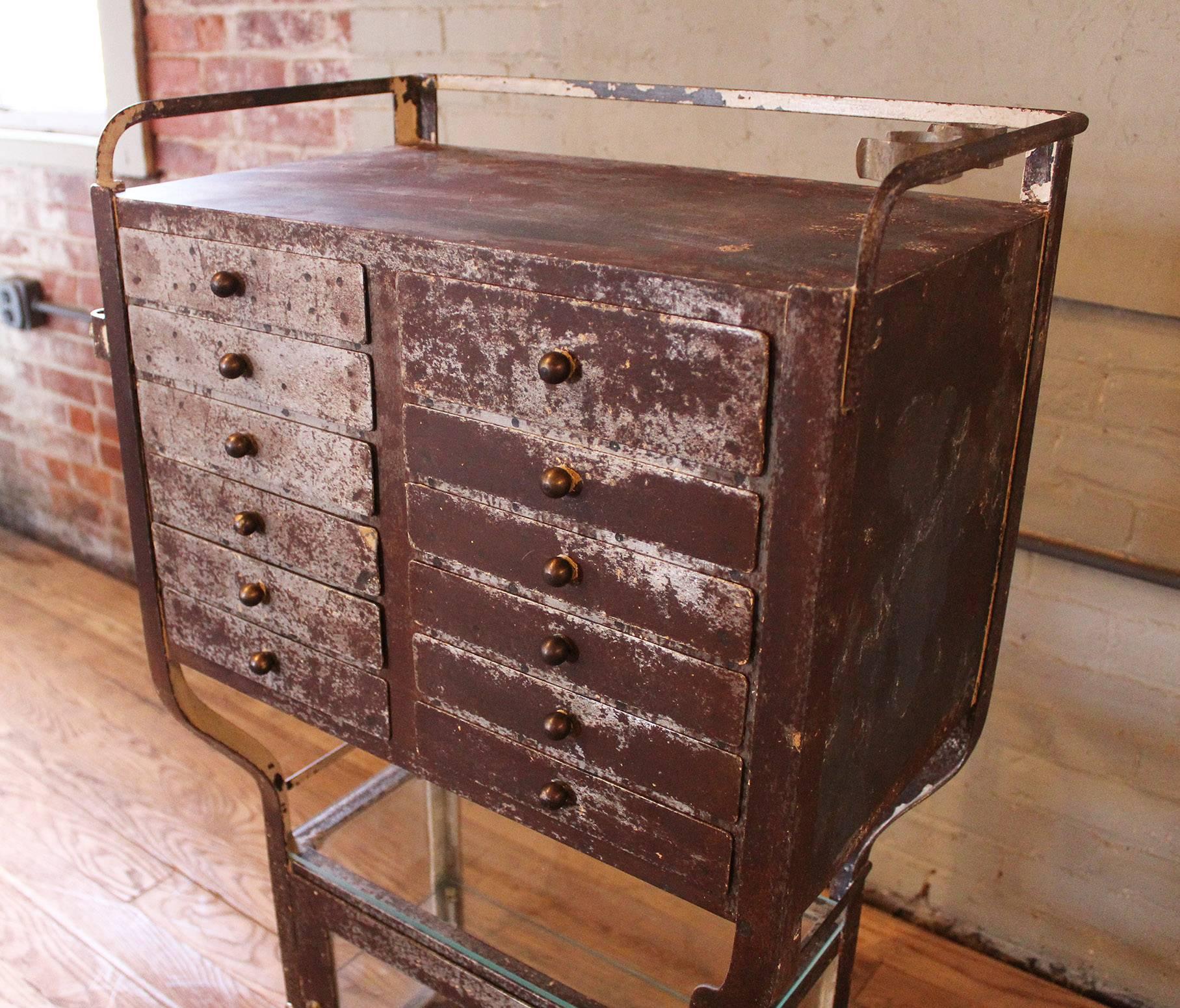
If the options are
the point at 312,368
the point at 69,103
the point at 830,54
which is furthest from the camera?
the point at 69,103

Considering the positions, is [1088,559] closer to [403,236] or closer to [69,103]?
[403,236]

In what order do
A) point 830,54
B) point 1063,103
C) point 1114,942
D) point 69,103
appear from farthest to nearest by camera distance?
point 69,103 < point 1114,942 < point 830,54 < point 1063,103

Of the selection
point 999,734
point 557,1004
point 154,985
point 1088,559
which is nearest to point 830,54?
point 1088,559

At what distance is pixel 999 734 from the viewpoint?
1.81 meters

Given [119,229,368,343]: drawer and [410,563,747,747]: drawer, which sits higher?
[119,229,368,343]: drawer

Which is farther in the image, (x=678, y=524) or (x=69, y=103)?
(x=69, y=103)

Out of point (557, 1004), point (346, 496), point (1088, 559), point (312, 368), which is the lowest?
point (557, 1004)

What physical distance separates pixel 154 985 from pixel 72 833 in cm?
44

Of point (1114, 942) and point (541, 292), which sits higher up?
point (541, 292)

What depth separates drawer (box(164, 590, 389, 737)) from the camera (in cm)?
132

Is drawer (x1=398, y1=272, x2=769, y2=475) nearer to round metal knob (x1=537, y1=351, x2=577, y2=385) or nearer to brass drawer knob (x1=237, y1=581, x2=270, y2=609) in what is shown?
round metal knob (x1=537, y1=351, x2=577, y2=385)

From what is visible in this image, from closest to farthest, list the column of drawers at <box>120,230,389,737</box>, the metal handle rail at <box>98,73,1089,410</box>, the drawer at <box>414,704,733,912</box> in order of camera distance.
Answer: the metal handle rail at <box>98,73,1089,410</box>
the drawer at <box>414,704,733,912</box>
the column of drawers at <box>120,230,389,737</box>

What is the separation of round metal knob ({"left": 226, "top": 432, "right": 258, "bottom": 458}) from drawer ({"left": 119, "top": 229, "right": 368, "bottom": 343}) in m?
0.12

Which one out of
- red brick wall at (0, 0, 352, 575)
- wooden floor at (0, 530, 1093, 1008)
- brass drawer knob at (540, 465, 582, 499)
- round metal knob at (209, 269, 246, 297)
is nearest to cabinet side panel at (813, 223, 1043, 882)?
brass drawer knob at (540, 465, 582, 499)
